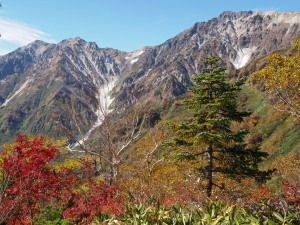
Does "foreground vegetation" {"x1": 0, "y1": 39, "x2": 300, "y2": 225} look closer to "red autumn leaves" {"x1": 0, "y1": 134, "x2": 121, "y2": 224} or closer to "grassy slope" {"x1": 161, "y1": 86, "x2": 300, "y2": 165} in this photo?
"red autumn leaves" {"x1": 0, "y1": 134, "x2": 121, "y2": 224}

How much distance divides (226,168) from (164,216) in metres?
12.2

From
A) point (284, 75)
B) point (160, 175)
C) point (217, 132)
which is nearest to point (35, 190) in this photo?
point (217, 132)

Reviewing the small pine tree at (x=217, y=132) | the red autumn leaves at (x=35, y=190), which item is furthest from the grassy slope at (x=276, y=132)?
the red autumn leaves at (x=35, y=190)

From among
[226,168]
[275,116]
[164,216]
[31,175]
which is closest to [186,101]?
[226,168]

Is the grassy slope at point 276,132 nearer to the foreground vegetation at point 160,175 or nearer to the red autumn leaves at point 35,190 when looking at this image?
the foreground vegetation at point 160,175

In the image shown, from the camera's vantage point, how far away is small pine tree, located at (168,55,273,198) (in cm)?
1518

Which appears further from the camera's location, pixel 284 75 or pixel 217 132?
pixel 217 132

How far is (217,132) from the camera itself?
50.5 feet

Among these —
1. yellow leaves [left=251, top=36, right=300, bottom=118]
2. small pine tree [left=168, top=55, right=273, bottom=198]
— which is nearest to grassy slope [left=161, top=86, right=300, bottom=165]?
small pine tree [left=168, top=55, right=273, bottom=198]

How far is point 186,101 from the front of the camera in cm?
1686

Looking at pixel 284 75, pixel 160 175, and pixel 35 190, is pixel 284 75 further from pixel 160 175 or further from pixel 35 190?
pixel 35 190

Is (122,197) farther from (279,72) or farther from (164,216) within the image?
(279,72)

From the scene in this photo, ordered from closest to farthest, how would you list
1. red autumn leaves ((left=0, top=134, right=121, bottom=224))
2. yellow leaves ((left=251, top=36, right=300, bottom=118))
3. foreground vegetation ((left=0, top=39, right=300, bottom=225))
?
red autumn leaves ((left=0, top=134, right=121, bottom=224))
foreground vegetation ((left=0, top=39, right=300, bottom=225))
yellow leaves ((left=251, top=36, right=300, bottom=118))

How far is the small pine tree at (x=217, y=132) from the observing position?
1518cm
